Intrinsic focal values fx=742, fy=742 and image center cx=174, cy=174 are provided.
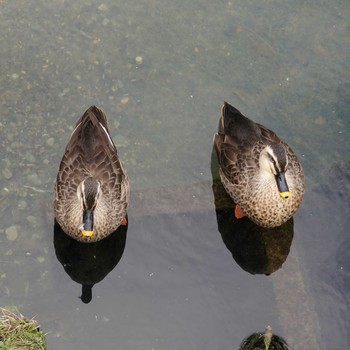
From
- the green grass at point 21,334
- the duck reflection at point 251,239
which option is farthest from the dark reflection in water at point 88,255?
the duck reflection at point 251,239

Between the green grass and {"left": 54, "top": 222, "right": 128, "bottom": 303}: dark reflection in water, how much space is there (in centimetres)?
49

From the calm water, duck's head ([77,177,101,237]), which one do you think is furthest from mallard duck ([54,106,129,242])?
the calm water

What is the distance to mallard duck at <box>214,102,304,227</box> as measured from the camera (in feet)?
18.3

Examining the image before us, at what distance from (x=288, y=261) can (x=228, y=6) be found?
2639mm

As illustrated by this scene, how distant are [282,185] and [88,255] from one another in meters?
1.57

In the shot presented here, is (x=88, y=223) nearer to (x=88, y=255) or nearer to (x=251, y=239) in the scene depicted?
(x=88, y=255)

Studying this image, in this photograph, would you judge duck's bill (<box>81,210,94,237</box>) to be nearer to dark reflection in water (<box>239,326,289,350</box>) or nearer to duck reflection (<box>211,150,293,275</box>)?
duck reflection (<box>211,150,293,275</box>)

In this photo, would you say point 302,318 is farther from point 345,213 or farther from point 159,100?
point 159,100

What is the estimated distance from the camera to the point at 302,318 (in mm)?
5332

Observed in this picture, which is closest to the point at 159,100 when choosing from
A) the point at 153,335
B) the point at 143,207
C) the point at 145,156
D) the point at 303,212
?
the point at 145,156

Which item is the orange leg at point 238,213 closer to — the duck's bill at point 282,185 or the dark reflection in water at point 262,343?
the duck's bill at point 282,185

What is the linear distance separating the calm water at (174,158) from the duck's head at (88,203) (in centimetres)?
60

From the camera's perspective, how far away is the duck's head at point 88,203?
509 cm

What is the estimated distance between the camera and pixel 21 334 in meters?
5.13
